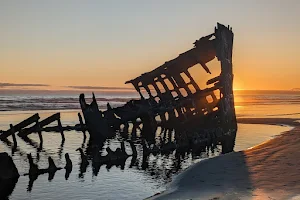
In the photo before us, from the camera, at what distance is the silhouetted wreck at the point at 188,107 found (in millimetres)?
23844

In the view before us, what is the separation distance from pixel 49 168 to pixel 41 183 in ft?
5.26

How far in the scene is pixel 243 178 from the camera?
11266 mm

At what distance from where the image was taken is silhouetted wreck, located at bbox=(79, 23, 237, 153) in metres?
23.8

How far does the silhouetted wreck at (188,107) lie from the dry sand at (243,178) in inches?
325

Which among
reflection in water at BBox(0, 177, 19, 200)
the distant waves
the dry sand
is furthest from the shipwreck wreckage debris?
the distant waves

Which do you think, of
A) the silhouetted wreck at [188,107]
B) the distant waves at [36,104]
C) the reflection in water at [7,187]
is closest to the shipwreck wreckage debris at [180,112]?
the silhouetted wreck at [188,107]

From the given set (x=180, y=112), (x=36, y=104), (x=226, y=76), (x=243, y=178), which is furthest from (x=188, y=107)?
(x=36, y=104)

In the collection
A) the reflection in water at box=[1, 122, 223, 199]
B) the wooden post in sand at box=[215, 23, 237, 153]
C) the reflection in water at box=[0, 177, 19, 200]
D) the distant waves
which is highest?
the wooden post in sand at box=[215, 23, 237, 153]

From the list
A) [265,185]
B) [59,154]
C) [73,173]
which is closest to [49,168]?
[73,173]

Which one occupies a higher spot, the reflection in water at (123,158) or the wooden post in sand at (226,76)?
the wooden post in sand at (226,76)

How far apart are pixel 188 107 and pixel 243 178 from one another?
15145 millimetres

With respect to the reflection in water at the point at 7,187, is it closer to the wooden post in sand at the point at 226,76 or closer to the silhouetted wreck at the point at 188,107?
the silhouetted wreck at the point at 188,107

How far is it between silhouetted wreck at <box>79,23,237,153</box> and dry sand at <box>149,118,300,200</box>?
8243mm

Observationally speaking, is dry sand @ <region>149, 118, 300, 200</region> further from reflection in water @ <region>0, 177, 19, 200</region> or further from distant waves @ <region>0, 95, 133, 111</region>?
distant waves @ <region>0, 95, 133, 111</region>
